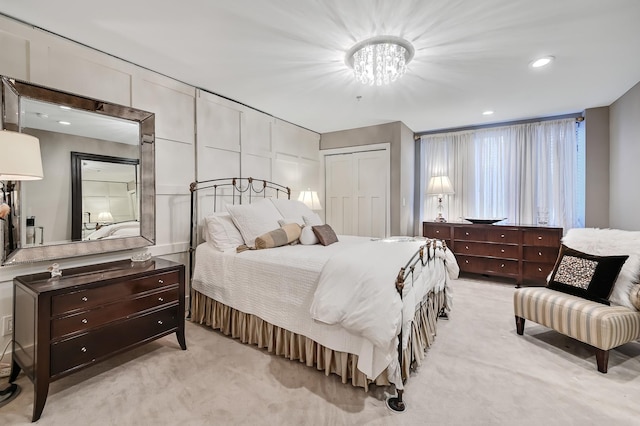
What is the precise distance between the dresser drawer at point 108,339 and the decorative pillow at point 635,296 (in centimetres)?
369

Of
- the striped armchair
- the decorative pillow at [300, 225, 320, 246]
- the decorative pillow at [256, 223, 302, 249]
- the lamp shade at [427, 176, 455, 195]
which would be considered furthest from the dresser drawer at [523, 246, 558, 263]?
the decorative pillow at [256, 223, 302, 249]

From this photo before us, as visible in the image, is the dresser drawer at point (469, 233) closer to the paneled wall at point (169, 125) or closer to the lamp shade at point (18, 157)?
the paneled wall at point (169, 125)

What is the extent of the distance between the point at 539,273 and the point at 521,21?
3.54 meters

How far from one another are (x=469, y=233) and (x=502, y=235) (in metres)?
0.45

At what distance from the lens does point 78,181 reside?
2352 millimetres

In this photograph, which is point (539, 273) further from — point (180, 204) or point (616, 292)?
point (180, 204)

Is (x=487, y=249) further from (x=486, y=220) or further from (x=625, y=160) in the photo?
(x=625, y=160)

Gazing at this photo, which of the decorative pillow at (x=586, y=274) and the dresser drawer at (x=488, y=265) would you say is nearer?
the decorative pillow at (x=586, y=274)

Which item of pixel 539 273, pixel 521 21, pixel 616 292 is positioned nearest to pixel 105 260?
pixel 521 21

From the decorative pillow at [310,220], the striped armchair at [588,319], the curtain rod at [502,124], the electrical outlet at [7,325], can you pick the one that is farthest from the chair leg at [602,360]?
the electrical outlet at [7,325]

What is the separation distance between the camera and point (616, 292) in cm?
232

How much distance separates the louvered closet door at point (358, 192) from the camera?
4.84m

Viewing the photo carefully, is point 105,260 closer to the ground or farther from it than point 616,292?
farther from it

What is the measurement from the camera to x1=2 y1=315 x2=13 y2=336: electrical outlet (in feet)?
6.91
